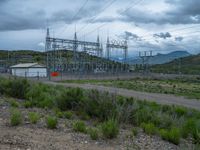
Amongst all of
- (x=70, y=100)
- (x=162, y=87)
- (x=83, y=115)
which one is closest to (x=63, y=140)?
(x=83, y=115)

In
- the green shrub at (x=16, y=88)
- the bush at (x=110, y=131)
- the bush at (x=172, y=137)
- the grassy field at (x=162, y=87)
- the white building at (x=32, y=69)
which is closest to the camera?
the bush at (x=110, y=131)

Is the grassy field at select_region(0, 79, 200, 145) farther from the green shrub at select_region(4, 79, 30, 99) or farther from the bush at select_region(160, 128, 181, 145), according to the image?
A: the green shrub at select_region(4, 79, 30, 99)

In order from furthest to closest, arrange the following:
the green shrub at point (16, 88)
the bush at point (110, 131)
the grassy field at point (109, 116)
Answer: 1. the green shrub at point (16, 88)
2. the grassy field at point (109, 116)
3. the bush at point (110, 131)

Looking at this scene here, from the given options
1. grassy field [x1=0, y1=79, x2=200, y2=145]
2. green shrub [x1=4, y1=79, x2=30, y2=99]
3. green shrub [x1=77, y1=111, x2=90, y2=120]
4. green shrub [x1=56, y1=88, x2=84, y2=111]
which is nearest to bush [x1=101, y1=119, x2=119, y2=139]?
grassy field [x1=0, y1=79, x2=200, y2=145]

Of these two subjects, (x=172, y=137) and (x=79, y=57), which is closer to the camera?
(x=172, y=137)

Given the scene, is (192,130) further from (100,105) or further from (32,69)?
(32,69)

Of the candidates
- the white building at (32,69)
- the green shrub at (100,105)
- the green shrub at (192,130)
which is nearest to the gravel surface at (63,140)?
the green shrub at (192,130)

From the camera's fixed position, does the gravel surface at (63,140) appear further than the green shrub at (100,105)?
No

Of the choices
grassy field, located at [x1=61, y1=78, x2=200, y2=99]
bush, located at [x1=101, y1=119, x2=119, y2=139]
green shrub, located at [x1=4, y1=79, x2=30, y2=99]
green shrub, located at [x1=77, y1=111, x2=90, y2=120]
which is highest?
green shrub, located at [x1=4, y1=79, x2=30, y2=99]

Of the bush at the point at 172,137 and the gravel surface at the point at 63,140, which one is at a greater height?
the gravel surface at the point at 63,140

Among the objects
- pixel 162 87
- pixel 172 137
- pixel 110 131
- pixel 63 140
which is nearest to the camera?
pixel 63 140

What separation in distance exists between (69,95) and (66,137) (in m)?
6.41

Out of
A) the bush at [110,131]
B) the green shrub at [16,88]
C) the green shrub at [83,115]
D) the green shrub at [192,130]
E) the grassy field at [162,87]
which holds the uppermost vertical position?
the green shrub at [16,88]

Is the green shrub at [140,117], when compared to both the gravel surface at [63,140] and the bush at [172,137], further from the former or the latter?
the bush at [172,137]
